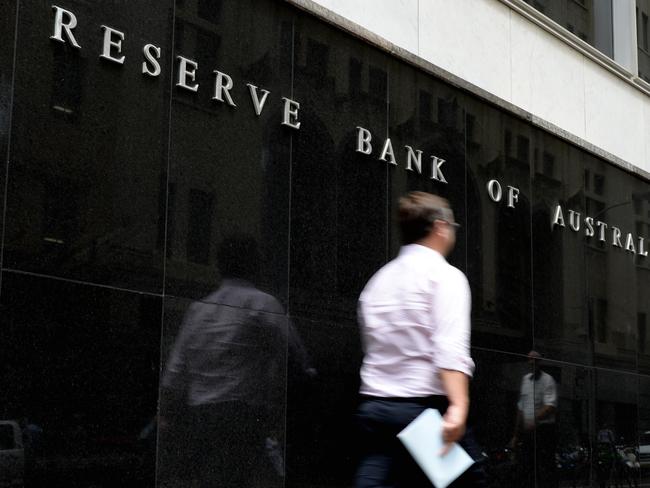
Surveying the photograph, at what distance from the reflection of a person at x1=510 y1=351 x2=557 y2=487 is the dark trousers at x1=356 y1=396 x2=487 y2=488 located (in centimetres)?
696

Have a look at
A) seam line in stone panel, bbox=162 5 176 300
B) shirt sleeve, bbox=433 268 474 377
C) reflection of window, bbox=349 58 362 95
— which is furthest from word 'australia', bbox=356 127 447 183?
shirt sleeve, bbox=433 268 474 377

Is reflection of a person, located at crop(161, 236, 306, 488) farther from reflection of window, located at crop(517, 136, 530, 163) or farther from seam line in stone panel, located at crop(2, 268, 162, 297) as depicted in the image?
reflection of window, located at crop(517, 136, 530, 163)

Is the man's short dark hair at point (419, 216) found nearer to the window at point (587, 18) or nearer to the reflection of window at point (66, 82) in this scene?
the reflection of window at point (66, 82)

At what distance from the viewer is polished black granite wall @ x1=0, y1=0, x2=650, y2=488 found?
267 inches

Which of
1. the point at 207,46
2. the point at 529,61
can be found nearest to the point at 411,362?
the point at 207,46

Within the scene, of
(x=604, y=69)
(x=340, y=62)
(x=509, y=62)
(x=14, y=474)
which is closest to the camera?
(x=14, y=474)

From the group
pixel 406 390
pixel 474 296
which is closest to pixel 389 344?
pixel 406 390

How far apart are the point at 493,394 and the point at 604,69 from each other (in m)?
5.08

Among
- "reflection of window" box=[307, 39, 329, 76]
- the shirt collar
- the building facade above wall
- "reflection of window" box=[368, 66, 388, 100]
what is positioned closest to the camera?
the shirt collar

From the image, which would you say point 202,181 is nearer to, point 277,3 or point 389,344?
point 277,3

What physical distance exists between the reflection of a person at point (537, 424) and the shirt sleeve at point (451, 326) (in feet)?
23.1

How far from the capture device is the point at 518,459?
449 inches

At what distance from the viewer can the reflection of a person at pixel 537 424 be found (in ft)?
37.7

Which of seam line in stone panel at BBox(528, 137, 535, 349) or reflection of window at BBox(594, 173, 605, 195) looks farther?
reflection of window at BBox(594, 173, 605, 195)
